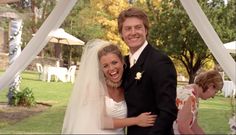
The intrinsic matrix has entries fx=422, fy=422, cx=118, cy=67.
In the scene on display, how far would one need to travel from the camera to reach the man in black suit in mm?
1686

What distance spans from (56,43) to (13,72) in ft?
23.1

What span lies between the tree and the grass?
91 centimetres

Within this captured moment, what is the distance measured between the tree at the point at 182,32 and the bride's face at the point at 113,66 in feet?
21.1

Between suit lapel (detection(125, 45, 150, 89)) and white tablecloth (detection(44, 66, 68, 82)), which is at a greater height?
suit lapel (detection(125, 45, 150, 89))

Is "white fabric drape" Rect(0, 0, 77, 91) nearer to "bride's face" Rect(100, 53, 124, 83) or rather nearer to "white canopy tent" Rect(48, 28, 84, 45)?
"bride's face" Rect(100, 53, 124, 83)

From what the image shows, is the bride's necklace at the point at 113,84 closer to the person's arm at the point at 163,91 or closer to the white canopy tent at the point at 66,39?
the person's arm at the point at 163,91

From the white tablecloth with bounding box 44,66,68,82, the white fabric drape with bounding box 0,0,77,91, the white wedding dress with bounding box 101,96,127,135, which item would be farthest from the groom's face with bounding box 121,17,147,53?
the white tablecloth with bounding box 44,66,68,82

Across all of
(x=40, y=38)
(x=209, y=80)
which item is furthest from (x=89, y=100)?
(x=40, y=38)

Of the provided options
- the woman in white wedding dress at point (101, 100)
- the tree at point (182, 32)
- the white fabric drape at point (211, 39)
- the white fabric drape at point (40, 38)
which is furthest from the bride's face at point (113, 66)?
the tree at point (182, 32)

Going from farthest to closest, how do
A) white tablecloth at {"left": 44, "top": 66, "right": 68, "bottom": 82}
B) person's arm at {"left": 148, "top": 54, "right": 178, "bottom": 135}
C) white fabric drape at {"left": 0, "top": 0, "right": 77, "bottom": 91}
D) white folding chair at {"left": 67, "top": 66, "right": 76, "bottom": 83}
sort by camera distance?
1. white tablecloth at {"left": 44, "top": 66, "right": 68, "bottom": 82}
2. white folding chair at {"left": 67, "top": 66, "right": 76, "bottom": 83}
3. white fabric drape at {"left": 0, "top": 0, "right": 77, "bottom": 91}
4. person's arm at {"left": 148, "top": 54, "right": 178, "bottom": 135}

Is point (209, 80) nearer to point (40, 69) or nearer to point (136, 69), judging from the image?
point (136, 69)

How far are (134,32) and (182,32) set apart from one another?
22.9 feet

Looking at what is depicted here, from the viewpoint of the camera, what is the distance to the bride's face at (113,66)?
1768 mm

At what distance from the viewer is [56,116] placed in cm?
687
